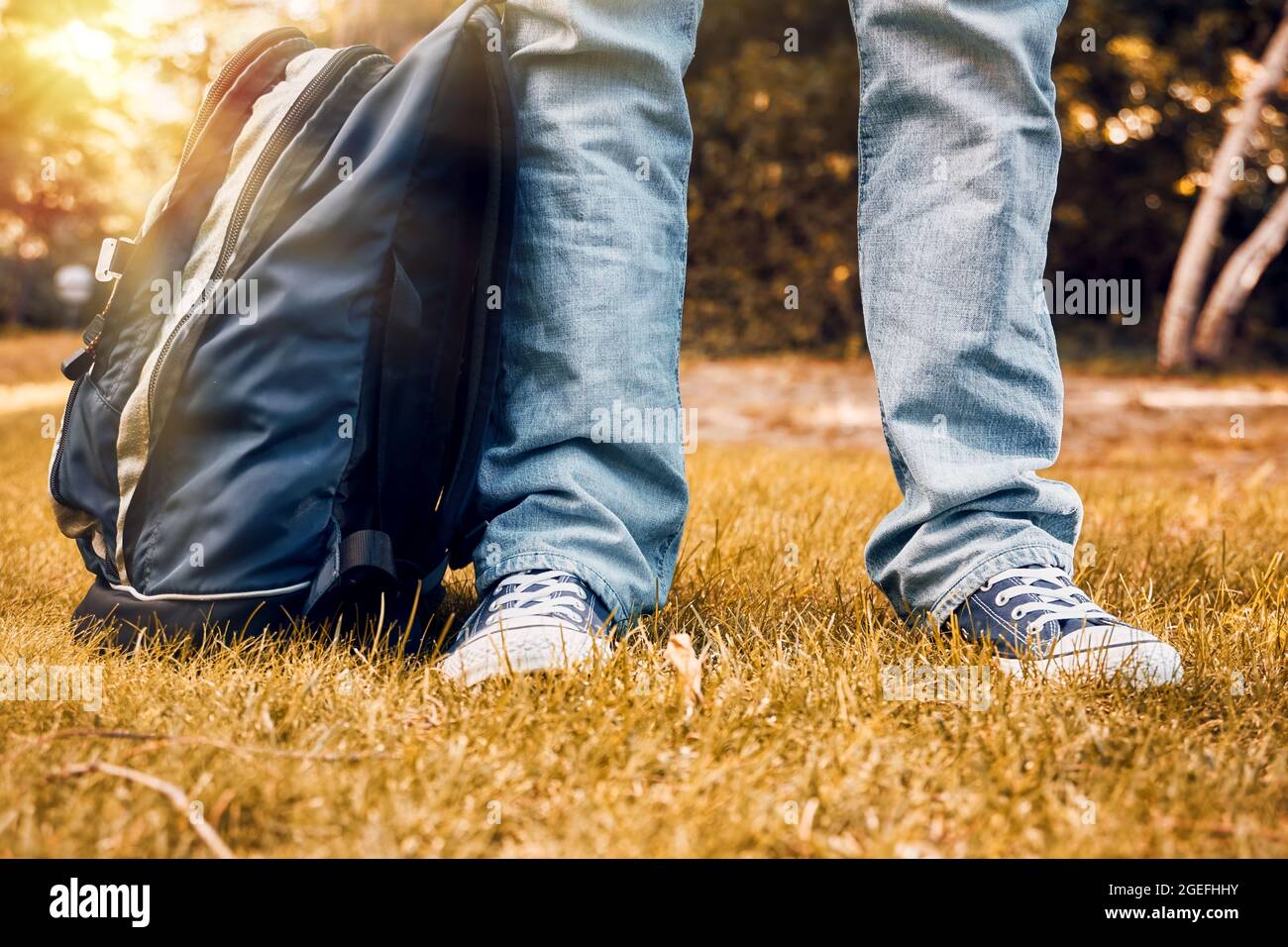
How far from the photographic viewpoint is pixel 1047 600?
1261 millimetres

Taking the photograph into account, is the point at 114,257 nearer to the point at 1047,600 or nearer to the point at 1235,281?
the point at 1047,600

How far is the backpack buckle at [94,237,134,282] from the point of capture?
1331 millimetres

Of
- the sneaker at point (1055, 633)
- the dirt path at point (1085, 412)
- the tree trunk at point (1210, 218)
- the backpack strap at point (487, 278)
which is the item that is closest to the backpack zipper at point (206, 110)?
the backpack strap at point (487, 278)

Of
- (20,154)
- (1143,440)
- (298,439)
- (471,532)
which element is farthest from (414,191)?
(20,154)

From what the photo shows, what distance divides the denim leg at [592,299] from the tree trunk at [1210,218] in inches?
252

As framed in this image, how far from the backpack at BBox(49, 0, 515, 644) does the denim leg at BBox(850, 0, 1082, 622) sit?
0.55 metres

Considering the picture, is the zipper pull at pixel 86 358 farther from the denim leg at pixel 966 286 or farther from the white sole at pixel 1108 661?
the white sole at pixel 1108 661

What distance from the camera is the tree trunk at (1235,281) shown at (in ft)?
22.5

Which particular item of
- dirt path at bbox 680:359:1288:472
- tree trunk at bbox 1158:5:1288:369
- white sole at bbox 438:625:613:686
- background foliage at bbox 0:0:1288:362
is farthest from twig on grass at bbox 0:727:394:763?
tree trunk at bbox 1158:5:1288:369

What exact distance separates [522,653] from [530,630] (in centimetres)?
5

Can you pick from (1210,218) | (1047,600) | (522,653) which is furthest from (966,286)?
(1210,218)

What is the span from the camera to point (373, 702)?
1064 mm

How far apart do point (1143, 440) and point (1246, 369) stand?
3567 millimetres

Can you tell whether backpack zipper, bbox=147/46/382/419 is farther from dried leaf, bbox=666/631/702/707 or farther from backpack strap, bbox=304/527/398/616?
dried leaf, bbox=666/631/702/707
